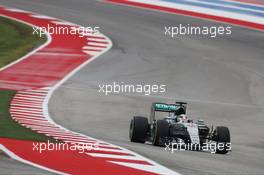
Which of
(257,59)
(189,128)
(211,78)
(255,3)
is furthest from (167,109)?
(255,3)

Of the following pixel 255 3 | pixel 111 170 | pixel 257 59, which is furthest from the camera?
pixel 255 3

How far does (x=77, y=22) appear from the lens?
36.7 m

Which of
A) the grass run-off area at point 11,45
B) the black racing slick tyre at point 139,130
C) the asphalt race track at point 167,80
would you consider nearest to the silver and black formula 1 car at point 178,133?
the black racing slick tyre at point 139,130

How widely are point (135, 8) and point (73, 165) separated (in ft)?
92.1

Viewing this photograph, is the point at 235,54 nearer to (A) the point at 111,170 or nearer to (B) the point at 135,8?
(B) the point at 135,8

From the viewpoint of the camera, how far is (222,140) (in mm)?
17250

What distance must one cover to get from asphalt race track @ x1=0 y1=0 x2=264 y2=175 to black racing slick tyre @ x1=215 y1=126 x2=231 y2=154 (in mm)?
320

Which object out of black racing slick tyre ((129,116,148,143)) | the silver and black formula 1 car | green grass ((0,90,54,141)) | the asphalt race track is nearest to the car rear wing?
the silver and black formula 1 car

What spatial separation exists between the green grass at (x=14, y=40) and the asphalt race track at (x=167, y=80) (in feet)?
9.32

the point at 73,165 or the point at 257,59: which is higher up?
the point at 257,59

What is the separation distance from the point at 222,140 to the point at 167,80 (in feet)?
32.9

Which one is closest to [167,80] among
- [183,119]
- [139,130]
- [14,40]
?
[14,40]

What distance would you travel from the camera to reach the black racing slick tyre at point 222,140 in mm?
17109

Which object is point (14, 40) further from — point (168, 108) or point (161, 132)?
point (161, 132)
